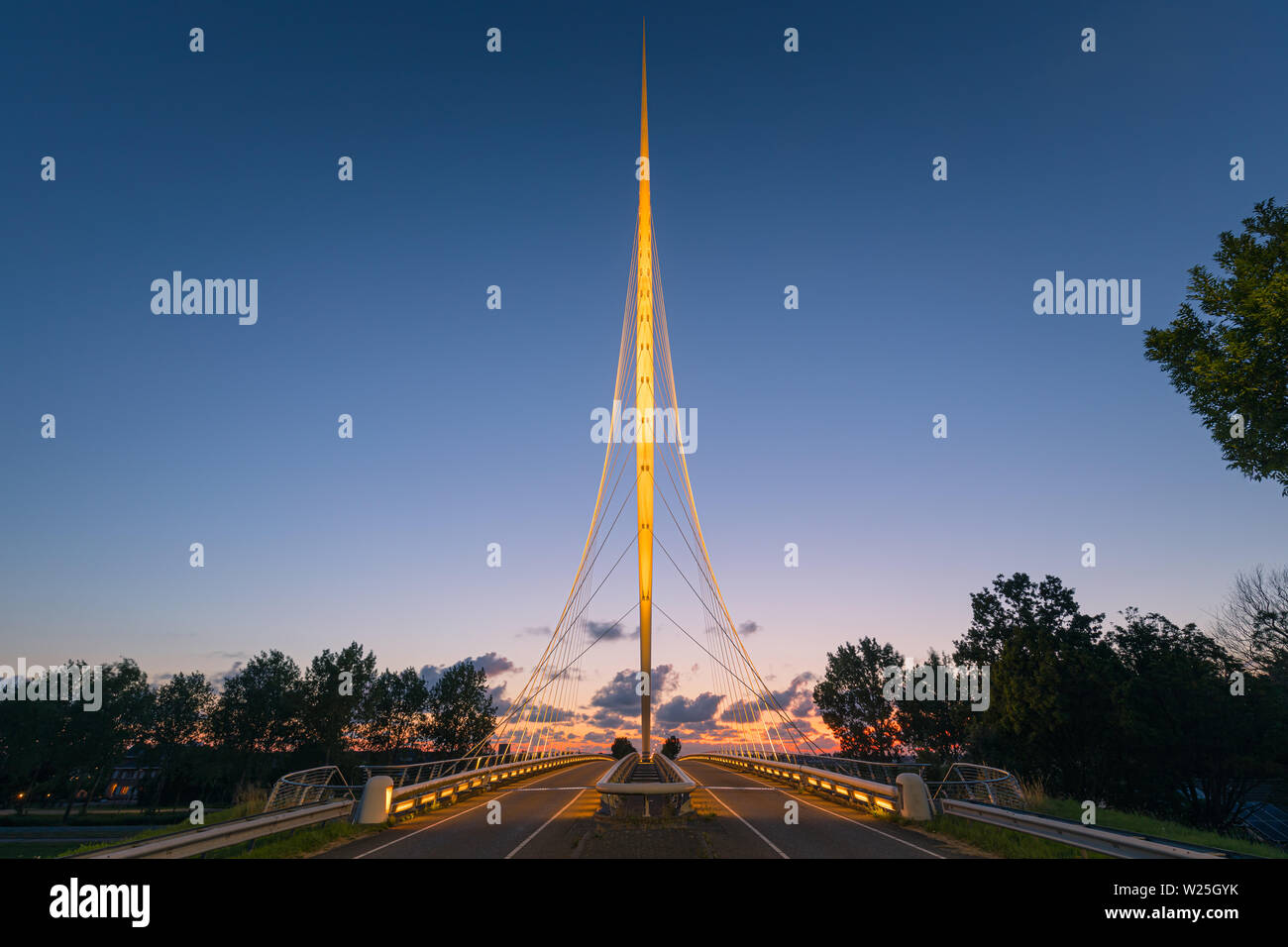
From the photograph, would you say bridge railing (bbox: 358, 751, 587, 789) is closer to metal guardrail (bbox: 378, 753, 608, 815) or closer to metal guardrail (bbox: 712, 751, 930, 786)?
metal guardrail (bbox: 378, 753, 608, 815)

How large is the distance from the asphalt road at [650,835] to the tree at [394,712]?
79220mm

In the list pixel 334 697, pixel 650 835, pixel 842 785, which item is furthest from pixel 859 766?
pixel 334 697

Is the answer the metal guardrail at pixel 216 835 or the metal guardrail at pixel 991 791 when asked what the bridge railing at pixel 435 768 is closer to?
the metal guardrail at pixel 216 835

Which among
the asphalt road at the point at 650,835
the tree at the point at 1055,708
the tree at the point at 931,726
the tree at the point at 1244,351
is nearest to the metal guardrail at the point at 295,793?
the asphalt road at the point at 650,835

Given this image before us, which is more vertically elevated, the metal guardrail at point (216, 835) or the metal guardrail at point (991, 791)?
the metal guardrail at point (216, 835)

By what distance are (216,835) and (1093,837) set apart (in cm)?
1245

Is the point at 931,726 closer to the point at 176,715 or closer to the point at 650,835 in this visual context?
the point at 650,835

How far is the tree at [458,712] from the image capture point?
93188 mm

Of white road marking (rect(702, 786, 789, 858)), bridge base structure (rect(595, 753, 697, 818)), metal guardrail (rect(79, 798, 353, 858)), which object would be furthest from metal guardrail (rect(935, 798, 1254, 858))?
metal guardrail (rect(79, 798, 353, 858))

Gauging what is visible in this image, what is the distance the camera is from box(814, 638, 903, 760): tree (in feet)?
244
